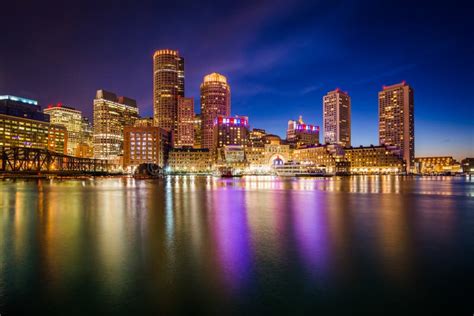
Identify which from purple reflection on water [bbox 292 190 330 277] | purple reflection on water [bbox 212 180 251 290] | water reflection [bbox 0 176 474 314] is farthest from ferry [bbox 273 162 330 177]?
purple reflection on water [bbox 212 180 251 290]

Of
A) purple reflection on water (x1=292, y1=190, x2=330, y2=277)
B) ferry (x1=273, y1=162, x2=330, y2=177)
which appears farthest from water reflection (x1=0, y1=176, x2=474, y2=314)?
ferry (x1=273, y1=162, x2=330, y2=177)

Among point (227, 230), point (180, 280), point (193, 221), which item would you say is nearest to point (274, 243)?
point (227, 230)

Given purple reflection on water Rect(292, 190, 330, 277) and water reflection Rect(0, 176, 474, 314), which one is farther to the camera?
purple reflection on water Rect(292, 190, 330, 277)

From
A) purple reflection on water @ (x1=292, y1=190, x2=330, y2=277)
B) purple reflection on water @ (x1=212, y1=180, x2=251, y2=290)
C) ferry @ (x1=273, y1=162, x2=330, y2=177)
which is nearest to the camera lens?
purple reflection on water @ (x1=212, y1=180, x2=251, y2=290)

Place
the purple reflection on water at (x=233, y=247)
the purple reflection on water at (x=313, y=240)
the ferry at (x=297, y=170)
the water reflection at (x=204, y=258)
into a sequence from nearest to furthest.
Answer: the water reflection at (x=204, y=258) → the purple reflection on water at (x=233, y=247) → the purple reflection on water at (x=313, y=240) → the ferry at (x=297, y=170)

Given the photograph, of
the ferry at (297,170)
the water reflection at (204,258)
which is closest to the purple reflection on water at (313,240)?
the water reflection at (204,258)

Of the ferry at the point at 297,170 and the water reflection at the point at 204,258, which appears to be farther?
the ferry at the point at 297,170

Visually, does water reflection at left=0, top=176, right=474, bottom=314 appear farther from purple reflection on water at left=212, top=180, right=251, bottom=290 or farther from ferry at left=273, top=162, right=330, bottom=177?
ferry at left=273, top=162, right=330, bottom=177

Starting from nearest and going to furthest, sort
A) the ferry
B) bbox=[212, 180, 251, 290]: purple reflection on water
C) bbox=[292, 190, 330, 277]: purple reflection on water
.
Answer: bbox=[212, 180, 251, 290]: purple reflection on water, bbox=[292, 190, 330, 277]: purple reflection on water, the ferry

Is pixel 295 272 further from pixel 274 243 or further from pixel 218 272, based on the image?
pixel 274 243

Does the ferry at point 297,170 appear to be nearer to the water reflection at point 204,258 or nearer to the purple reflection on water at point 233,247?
the water reflection at point 204,258

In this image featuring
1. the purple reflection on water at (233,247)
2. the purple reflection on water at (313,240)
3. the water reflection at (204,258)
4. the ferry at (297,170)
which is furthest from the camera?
the ferry at (297,170)

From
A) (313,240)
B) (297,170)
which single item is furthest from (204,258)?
(297,170)

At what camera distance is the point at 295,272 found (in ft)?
39.8
